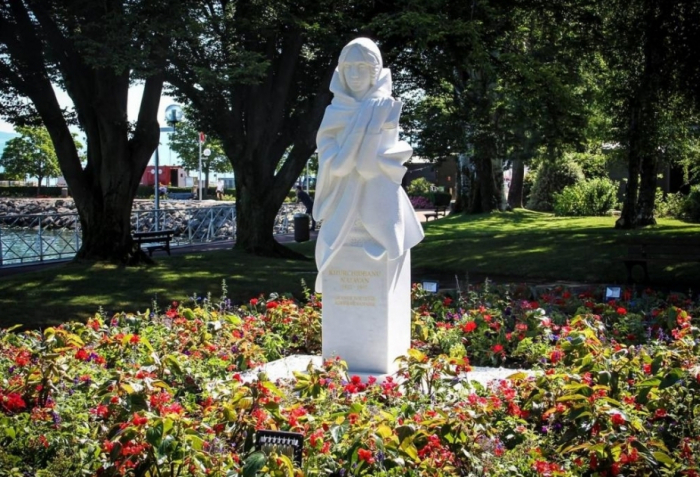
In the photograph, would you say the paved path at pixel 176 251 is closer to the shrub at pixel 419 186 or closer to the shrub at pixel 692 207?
the shrub at pixel 692 207

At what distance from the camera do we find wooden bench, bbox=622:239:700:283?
48.0 feet

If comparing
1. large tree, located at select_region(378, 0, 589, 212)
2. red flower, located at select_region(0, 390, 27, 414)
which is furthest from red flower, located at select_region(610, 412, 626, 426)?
large tree, located at select_region(378, 0, 589, 212)

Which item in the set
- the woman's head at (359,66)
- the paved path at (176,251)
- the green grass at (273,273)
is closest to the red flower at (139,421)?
the woman's head at (359,66)

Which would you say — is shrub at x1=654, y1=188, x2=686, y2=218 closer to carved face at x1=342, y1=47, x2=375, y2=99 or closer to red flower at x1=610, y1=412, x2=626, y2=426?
carved face at x1=342, y1=47, x2=375, y2=99

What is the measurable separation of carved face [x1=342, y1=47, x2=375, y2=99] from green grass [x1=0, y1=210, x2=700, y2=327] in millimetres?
4643

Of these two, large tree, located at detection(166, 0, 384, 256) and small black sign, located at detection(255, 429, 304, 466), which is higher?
large tree, located at detection(166, 0, 384, 256)

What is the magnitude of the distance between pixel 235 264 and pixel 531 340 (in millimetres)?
10339

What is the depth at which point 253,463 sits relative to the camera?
4.87m

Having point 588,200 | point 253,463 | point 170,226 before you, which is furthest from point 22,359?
point 588,200

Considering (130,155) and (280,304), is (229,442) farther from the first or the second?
(130,155)

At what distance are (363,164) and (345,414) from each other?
2773mm

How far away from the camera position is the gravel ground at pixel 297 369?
8039 millimetres

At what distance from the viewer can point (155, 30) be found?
1498 cm

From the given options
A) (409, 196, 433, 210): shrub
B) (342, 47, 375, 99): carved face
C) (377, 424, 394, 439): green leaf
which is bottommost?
(377, 424, 394, 439): green leaf
